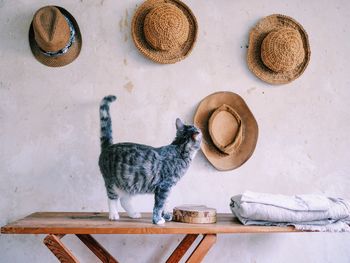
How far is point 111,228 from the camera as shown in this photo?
1231 millimetres

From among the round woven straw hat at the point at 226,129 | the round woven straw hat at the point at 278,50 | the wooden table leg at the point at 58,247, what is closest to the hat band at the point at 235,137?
the round woven straw hat at the point at 226,129

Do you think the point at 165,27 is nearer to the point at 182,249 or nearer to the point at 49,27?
the point at 49,27

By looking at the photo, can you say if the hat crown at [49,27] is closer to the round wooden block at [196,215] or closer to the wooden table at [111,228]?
the wooden table at [111,228]

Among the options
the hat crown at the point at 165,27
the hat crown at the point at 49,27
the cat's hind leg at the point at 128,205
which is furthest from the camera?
the hat crown at the point at 165,27

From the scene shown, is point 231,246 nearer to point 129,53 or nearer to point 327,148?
point 327,148

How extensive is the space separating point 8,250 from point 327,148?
1.47 meters

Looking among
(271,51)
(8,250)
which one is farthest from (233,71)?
(8,250)

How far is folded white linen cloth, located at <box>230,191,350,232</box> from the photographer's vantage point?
4.50ft

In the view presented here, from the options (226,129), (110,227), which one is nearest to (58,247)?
(110,227)

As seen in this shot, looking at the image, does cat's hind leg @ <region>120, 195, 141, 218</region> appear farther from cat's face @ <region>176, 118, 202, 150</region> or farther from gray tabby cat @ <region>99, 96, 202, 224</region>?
cat's face @ <region>176, 118, 202, 150</region>

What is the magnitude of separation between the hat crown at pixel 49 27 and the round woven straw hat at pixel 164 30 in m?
0.30

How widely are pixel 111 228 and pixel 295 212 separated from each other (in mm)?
623

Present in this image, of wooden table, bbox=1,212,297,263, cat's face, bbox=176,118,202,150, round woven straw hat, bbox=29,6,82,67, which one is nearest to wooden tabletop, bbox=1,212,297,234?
wooden table, bbox=1,212,297,263

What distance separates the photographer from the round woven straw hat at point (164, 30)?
166 cm
